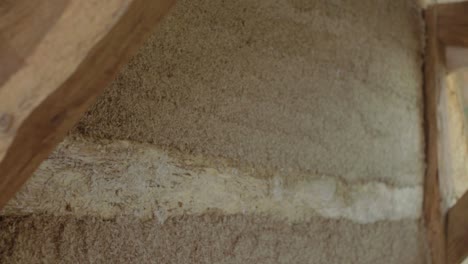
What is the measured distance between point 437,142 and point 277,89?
2.60 feet

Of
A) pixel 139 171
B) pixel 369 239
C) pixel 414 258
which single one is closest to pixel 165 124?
pixel 139 171

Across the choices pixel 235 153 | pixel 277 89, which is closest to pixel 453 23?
pixel 277 89

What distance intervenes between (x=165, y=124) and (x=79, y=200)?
165 mm

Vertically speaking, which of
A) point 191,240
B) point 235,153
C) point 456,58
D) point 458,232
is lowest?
point 458,232

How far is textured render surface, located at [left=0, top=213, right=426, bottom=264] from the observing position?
0.56 m

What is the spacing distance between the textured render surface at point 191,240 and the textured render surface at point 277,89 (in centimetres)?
11

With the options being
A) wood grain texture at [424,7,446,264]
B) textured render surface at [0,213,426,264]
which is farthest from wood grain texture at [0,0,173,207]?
wood grain texture at [424,7,446,264]

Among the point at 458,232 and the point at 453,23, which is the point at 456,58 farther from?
the point at 458,232

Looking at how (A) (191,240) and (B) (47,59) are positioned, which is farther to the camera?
(A) (191,240)

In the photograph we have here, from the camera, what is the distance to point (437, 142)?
147 cm

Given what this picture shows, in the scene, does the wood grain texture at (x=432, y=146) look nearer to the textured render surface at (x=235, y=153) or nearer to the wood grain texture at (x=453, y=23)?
the wood grain texture at (x=453, y=23)

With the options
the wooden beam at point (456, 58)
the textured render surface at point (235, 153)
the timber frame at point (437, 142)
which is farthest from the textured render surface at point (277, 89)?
the wooden beam at point (456, 58)

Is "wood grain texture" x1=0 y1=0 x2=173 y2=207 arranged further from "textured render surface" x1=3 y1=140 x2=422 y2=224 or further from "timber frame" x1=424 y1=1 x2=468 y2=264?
"timber frame" x1=424 y1=1 x2=468 y2=264

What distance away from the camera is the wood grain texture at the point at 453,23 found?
4.60ft
